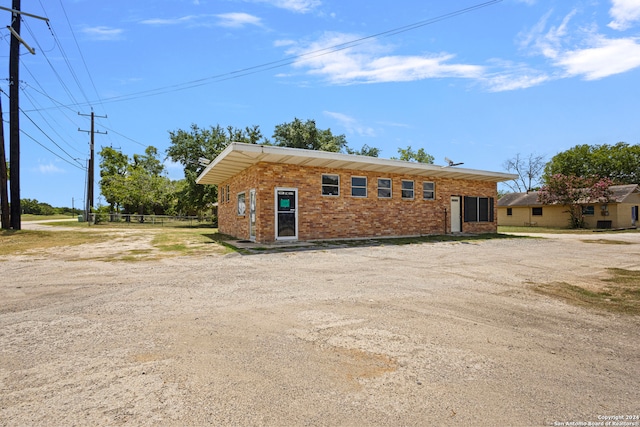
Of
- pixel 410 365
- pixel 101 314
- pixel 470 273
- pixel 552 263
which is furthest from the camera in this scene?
pixel 552 263

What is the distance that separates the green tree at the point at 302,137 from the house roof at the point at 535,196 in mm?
19169

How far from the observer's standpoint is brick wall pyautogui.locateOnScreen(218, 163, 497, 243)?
12516 millimetres

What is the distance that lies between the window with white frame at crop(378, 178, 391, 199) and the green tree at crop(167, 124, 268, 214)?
1976 centimetres

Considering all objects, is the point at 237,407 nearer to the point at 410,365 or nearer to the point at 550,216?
the point at 410,365

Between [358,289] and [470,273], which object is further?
[470,273]

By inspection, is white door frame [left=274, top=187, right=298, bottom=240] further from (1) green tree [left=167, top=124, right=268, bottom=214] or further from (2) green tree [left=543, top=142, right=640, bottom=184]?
(2) green tree [left=543, top=142, right=640, bottom=184]

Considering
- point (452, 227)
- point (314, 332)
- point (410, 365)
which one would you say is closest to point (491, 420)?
point (410, 365)

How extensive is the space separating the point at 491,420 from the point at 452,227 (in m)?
16.7

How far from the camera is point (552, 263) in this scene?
8.27 meters

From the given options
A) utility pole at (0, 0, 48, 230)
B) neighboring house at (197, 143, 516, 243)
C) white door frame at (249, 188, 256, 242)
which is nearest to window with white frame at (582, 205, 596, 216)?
neighboring house at (197, 143, 516, 243)

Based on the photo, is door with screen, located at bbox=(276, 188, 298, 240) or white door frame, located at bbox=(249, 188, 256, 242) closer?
door with screen, located at bbox=(276, 188, 298, 240)

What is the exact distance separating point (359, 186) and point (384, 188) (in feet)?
4.64

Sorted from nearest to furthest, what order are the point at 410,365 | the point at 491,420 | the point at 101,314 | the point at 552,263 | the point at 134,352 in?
the point at 491,420
the point at 410,365
the point at 134,352
the point at 101,314
the point at 552,263

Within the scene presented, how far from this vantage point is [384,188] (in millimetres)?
15281
